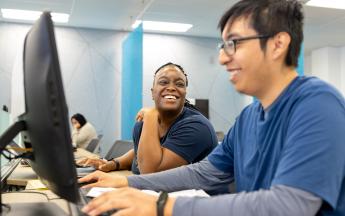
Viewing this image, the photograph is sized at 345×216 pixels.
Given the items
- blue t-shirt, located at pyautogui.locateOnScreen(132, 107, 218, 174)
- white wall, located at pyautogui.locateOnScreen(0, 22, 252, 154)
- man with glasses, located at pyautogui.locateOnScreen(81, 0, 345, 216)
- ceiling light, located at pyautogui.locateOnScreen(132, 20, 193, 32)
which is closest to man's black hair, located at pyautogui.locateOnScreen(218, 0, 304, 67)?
man with glasses, located at pyautogui.locateOnScreen(81, 0, 345, 216)

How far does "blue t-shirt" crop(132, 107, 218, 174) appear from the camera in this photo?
178cm

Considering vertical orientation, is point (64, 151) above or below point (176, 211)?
above

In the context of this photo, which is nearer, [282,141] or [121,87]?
[282,141]

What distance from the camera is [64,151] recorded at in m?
0.64

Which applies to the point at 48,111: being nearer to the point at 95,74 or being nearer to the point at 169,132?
the point at 169,132

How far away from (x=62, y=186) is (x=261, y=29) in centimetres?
63

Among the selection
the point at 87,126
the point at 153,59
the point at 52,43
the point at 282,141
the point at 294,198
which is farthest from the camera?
the point at 153,59

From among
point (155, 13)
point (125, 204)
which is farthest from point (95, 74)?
point (125, 204)

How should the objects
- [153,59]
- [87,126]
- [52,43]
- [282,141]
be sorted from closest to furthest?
[52,43], [282,141], [87,126], [153,59]

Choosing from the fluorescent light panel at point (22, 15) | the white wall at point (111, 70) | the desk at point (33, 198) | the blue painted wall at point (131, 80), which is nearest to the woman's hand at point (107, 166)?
the desk at point (33, 198)

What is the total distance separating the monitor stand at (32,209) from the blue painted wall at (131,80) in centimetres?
425

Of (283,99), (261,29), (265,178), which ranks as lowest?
(265,178)

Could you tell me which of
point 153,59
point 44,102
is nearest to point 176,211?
point 44,102

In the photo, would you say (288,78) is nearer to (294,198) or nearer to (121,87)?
(294,198)
